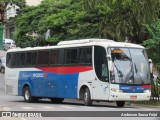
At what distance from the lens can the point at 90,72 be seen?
81.1 feet

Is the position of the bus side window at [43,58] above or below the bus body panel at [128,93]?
above

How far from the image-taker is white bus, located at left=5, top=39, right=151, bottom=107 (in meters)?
23.8

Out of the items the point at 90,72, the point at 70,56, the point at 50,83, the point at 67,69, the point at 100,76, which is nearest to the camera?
the point at 100,76

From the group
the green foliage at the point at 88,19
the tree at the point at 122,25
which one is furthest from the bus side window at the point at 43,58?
the tree at the point at 122,25

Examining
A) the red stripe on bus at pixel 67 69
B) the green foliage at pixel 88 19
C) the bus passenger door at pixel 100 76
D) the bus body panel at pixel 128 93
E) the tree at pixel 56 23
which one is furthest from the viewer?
the tree at pixel 56 23

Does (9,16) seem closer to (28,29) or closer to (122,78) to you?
(28,29)

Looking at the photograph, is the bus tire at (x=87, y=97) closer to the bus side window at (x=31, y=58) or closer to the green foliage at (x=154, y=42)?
the green foliage at (x=154, y=42)

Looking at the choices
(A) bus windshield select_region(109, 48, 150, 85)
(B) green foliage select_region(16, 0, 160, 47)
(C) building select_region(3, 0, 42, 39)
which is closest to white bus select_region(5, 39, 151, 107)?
(A) bus windshield select_region(109, 48, 150, 85)

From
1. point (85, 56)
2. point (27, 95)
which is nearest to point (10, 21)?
point (27, 95)

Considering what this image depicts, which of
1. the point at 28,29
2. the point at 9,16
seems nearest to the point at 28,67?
the point at 28,29

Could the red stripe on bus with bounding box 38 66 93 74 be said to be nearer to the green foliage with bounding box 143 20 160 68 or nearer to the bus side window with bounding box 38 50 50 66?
the bus side window with bounding box 38 50 50 66

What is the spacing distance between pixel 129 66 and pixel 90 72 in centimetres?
196

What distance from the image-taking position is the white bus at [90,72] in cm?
2381

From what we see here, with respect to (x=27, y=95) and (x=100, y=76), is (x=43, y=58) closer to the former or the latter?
(x=27, y=95)
